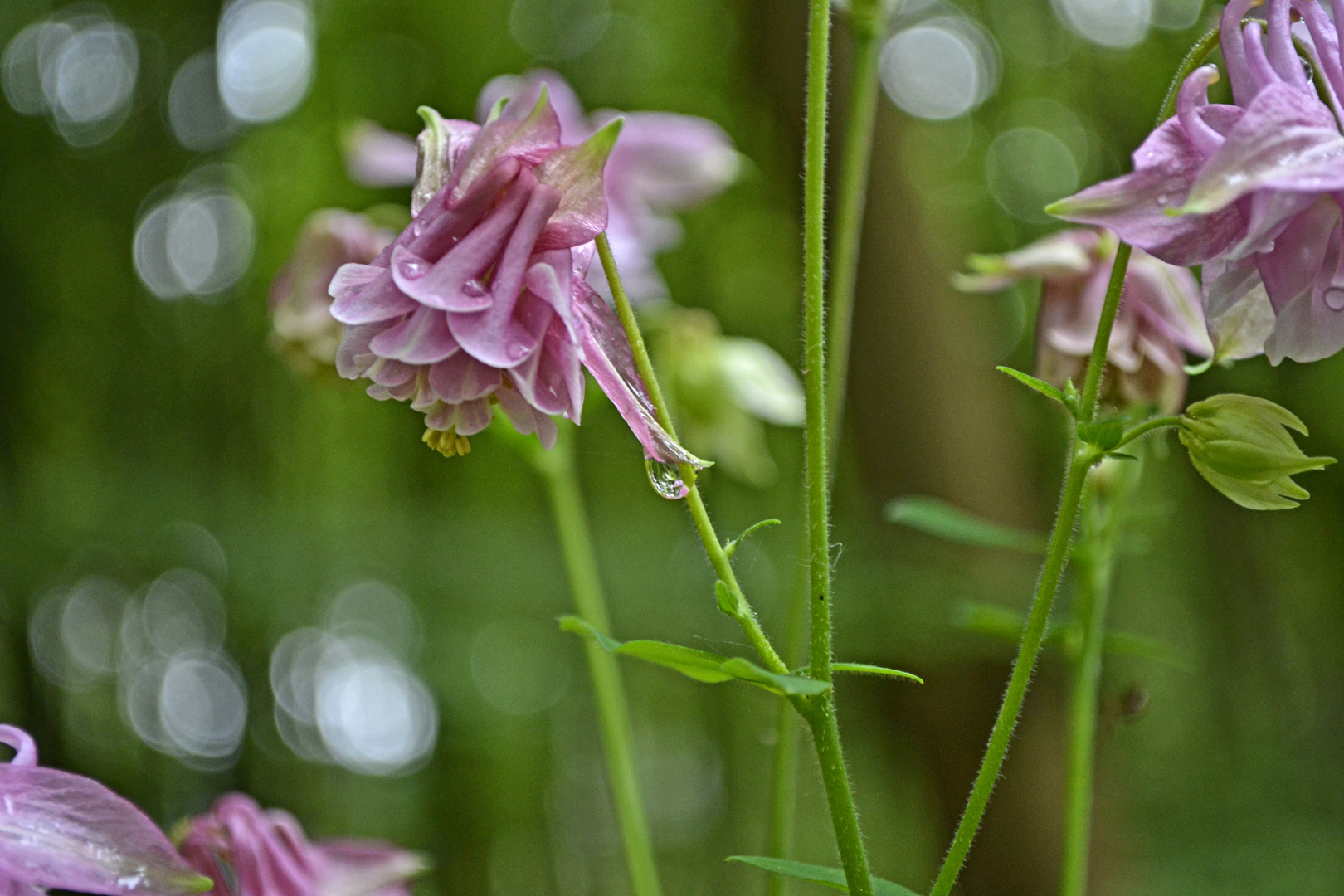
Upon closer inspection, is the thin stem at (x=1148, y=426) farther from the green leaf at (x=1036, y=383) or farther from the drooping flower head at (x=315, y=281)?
the drooping flower head at (x=315, y=281)

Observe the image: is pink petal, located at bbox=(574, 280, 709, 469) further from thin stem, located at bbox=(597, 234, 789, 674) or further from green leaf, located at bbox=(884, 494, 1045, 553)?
green leaf, located at bbox=(884, 494, 1045, 553)

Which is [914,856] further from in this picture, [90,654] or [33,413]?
[33,413]

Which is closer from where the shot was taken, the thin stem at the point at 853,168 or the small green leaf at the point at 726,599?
the small green leaf at the point at 726,599

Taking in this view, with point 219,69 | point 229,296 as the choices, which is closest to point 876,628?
point 229,296

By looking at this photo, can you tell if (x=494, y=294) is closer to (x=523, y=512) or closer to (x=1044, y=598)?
(x=1044, y=598)

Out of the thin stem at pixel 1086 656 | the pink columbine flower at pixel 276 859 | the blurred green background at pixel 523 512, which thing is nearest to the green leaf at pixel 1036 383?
the thin stem at pixel 1086 656

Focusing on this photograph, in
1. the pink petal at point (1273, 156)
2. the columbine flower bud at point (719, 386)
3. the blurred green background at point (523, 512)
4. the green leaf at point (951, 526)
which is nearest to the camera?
the pink petal at point (1273, 156)
